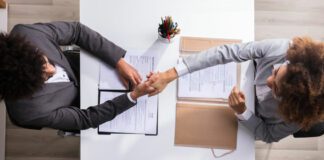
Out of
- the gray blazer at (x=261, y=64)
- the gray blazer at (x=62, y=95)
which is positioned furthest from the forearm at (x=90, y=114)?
the gray blazer at (x=261, y=64)

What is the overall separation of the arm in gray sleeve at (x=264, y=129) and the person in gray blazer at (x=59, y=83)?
46 centimetres

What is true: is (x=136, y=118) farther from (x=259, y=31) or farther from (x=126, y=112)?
(x=259, y=31)

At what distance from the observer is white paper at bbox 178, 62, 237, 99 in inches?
54.1

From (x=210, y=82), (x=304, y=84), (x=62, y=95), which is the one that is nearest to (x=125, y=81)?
(x=62, y=95)

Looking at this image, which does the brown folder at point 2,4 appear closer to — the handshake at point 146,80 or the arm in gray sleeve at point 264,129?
the handshake at point 146,80

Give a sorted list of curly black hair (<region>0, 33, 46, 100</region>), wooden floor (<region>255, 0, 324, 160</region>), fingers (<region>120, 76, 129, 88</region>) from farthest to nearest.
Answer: wooden floor (<region>255, 0, 324, 160</region>) → fingers (<region>120, 76, 129, 88</region>) → curly black hair (<region>0, 33, 46, 100</region>)

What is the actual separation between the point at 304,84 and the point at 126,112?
28.3 inches

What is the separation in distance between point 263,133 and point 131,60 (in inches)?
26.2

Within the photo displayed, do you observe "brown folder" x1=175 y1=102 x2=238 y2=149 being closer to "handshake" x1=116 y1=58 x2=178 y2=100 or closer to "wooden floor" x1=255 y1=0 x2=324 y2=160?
"handshake" x1=116 y1=58 x2=178 y2=100

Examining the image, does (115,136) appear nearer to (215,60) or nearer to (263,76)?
(215,60)

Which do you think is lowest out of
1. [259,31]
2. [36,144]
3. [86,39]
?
[36,144]

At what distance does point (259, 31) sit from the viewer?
212 centimetres

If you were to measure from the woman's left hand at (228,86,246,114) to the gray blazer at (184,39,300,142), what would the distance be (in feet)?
0.19

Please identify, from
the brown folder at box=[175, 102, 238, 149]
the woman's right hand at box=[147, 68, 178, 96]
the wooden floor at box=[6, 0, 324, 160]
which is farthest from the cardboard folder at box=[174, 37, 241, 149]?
the wooden floor at box=[6, 0, 324, 160]
